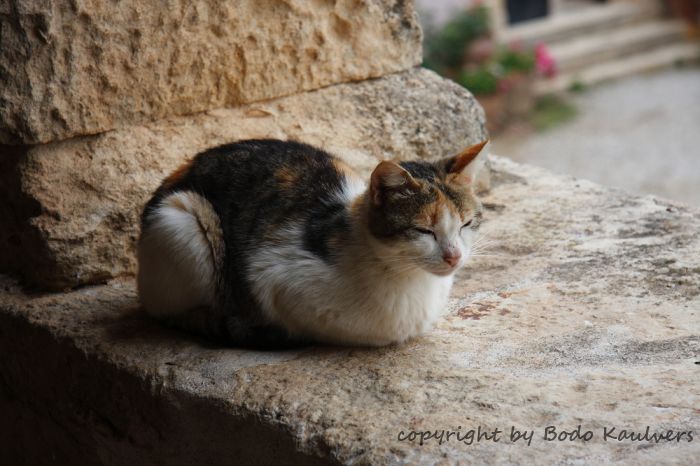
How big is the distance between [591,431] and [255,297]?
3.35 ft

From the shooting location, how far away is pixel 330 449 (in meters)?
2.09

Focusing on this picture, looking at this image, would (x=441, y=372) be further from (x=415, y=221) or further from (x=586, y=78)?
(x=586, y=78)

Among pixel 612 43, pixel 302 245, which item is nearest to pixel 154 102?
pixel 302 245

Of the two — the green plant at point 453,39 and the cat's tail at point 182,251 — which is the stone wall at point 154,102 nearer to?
the cat's tail at point 182,251

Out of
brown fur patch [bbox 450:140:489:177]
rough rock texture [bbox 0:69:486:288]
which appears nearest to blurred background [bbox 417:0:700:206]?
rough rock texture [bbox 0:69:486:288]

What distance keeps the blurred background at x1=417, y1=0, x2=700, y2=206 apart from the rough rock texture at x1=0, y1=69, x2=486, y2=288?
13.2 ft

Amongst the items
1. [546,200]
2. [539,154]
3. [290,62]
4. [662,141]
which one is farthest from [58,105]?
[662,141]

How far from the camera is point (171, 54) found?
3.10m

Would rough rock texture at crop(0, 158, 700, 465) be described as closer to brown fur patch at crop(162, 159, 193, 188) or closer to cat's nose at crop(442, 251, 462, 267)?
cat's nose at crop(442, 251, 462, 267)

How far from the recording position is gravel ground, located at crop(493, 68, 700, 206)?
286 inches

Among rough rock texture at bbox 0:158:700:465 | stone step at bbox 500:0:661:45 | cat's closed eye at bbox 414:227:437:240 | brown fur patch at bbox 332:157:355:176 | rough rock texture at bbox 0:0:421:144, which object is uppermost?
rough rock texture at bbox 0:0:421:144

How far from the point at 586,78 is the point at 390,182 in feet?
25.3

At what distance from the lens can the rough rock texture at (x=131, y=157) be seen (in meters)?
Result: 3.01

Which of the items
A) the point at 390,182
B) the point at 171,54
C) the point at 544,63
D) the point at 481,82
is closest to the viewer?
the point at 390,182
